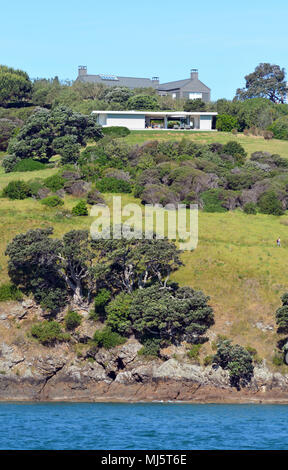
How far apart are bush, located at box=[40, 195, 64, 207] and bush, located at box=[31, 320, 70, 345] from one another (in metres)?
25.6

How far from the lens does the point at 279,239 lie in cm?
8269

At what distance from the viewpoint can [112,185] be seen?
9812cm

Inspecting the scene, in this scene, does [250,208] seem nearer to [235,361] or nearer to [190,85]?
[235,361]

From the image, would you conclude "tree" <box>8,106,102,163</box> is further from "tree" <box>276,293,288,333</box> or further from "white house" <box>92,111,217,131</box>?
"tree" <box>276,293,288,333</box>

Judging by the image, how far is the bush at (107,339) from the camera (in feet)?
220

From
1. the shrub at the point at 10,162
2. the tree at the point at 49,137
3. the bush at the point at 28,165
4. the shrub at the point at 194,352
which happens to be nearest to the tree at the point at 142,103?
the tree at the point at 49,137

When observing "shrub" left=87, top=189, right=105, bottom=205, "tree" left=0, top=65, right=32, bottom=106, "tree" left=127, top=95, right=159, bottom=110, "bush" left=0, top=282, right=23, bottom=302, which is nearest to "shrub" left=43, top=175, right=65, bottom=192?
"shrub" left=87, top=189, right=105, bottom=205

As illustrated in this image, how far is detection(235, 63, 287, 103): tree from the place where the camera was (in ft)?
613

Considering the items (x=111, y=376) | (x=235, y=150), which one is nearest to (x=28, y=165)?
(x=235, y=150)

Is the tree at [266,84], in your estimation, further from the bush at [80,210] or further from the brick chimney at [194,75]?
the bush at [80,210]

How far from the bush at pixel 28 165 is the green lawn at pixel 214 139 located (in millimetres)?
18352

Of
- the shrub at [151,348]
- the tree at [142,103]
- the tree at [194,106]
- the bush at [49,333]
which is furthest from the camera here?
the tree at [194,106]
